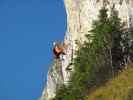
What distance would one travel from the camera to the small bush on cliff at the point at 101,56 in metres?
70.9

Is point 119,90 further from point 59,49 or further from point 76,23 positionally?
point 59,49

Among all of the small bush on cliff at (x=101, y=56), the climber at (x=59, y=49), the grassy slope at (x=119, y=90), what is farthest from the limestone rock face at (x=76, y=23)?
the grassy slope at (x=119, y=90)

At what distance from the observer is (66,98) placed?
7562cm

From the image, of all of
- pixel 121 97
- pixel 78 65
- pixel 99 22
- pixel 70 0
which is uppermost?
pixel 70 0

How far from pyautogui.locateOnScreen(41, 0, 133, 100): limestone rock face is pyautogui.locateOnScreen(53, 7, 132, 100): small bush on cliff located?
7.28 ft

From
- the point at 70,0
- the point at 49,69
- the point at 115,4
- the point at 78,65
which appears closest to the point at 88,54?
the point at 78,65

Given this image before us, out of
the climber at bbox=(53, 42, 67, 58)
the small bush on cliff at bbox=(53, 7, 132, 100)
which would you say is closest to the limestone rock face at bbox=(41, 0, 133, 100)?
the climber at bbox=(53, 42, 67, 58)

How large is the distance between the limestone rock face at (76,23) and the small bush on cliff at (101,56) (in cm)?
222

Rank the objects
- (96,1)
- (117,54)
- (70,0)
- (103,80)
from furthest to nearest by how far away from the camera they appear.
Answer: (70,0) → (96,1) → (117,54) → (103,80)

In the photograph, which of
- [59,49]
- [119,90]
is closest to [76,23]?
[59,49]

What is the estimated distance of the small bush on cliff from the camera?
7094 centimetres

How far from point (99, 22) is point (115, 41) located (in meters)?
→ 4.27

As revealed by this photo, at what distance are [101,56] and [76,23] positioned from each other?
65.4 feet

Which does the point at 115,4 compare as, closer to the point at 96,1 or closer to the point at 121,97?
the point at 96,1
